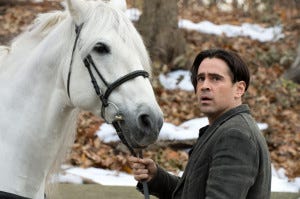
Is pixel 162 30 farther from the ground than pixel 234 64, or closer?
closer

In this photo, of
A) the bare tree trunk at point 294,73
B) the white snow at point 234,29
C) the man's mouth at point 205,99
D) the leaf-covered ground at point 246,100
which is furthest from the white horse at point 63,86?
the white snow at point 234,29

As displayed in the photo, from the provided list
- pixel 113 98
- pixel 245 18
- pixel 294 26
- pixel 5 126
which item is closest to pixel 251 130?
pixel 113 98

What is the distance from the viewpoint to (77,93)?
2.29m

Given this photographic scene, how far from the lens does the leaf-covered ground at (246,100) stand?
5629 mm

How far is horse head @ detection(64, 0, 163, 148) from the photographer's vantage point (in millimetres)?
2117

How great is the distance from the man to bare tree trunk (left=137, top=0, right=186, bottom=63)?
6.10 metres

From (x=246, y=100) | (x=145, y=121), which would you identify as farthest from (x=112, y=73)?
(x=246, y=100)

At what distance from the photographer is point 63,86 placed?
7.75 feet

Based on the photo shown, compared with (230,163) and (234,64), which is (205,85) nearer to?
(234,64)

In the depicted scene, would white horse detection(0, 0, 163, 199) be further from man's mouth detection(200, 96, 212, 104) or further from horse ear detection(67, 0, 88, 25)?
man's mouth detection(200, 96, 212, 104)

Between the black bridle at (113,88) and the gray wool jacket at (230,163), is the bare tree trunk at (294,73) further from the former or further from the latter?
the gray wool jacket at (230,163)

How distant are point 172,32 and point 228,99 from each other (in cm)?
635

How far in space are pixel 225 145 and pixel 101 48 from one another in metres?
0.76

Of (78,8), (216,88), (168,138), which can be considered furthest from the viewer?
(168,138)
